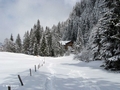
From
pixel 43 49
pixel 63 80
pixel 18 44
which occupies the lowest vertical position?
pixel 63 80

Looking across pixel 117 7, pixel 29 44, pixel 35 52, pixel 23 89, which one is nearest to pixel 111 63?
pixel 117 7

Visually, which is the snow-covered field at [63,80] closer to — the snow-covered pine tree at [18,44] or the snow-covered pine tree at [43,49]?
the snow-covered pine tree at [43,49]

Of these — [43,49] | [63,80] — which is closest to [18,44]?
[43,49]

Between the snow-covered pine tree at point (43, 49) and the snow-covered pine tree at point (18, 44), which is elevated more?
the snow-covered pine tree at point (18, 44)

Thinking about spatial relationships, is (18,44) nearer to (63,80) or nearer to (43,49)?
(43,49)

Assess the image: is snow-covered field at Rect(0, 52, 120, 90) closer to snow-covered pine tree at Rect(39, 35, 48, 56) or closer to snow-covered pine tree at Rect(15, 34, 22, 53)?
snow-covered pine tree at Rect(39, 35, 48, 56)

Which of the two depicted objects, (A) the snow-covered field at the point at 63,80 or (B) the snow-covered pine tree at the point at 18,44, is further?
(B) the snow-covered pine tree at the point at 18,44

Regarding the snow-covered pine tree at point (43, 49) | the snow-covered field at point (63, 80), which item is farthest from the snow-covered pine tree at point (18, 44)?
the snow-covered field at point (63, 80)

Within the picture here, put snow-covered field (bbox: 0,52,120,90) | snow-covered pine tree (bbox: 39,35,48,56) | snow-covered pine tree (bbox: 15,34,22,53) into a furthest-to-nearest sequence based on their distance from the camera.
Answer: snow-covered pine tree (bbox: 15,34,22,53) < snow-covered pine tree (bbox: 39,35,48,56) < snow-covered field (bbox: 0,52,120,90)

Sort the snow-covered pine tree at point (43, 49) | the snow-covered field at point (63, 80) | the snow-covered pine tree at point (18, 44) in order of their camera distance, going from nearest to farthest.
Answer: the snow-covered field at point (63, 80) < the snow-covered pine tree at point (43, 49) < the snow-covered pine tree at point (18, 44)

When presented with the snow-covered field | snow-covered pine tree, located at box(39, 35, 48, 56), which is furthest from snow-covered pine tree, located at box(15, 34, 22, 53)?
the snow-covered field

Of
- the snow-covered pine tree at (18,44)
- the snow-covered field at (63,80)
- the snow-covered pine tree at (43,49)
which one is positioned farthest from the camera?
the snow-covered pine tree at (18,44)

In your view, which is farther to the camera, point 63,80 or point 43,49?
point 43,49

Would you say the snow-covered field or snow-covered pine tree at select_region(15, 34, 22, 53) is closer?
Answer: the snow-covered field
